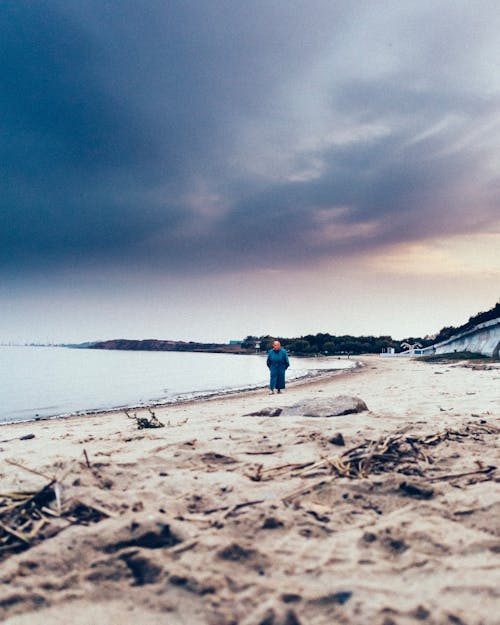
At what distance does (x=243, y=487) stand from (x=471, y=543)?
5.88 ft

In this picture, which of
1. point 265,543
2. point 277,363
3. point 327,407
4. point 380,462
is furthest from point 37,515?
point 277,363

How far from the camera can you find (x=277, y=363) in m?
16.2

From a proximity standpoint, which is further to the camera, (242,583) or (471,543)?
(471,543)

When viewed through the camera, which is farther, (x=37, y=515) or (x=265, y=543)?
(x=37, y=515)

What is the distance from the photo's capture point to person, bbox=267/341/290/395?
16.0 metres

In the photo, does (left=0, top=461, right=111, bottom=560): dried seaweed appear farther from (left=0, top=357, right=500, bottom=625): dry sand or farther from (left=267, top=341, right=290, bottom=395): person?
(left=267, top=341, right=290, bottom=395): person

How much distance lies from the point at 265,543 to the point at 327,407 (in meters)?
4.59

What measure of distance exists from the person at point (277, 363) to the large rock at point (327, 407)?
801 cm

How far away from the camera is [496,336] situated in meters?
29.1

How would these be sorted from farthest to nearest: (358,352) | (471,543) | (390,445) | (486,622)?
(358,352)
(390,445)
(471,543)
(486,622)

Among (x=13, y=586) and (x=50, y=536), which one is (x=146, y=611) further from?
(x=50, y=536)

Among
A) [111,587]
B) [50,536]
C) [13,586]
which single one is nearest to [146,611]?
[111,587]

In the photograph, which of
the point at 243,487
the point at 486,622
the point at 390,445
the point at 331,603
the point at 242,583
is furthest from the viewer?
the point at 390,445

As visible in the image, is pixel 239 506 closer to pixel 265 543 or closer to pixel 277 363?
pixel 265 543
